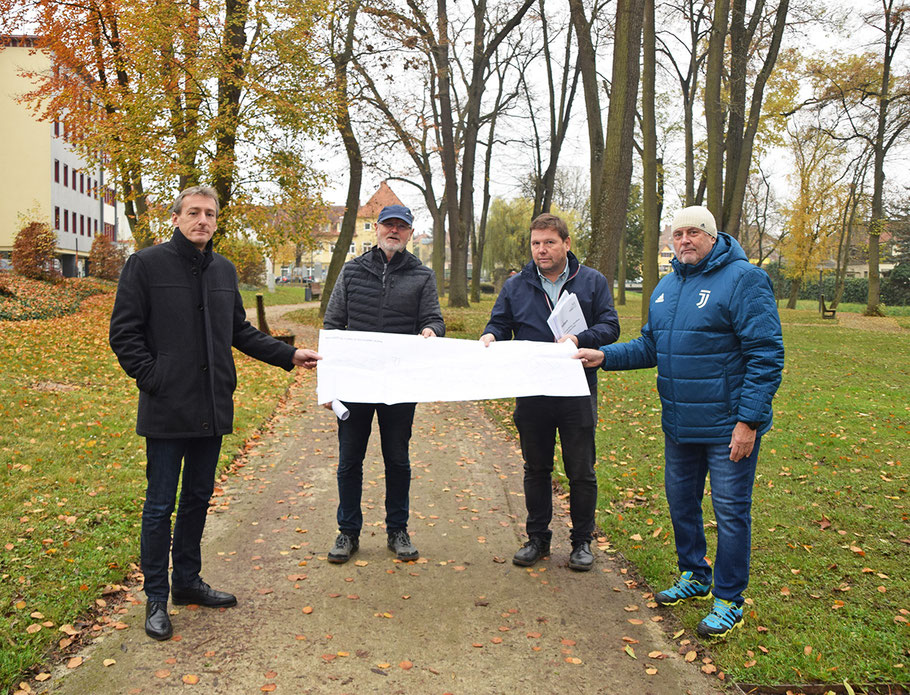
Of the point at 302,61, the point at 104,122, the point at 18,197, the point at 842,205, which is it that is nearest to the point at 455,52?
the point at 302,61

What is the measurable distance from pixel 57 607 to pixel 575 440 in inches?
128

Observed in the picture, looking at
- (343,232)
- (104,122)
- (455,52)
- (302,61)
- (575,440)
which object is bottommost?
(575,440)

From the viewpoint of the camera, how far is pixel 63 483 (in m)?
6.27

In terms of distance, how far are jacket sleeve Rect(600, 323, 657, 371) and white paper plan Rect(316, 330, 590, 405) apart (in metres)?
0.23

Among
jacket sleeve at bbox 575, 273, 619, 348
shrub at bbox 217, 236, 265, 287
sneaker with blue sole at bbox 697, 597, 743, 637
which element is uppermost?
shrub at bbox 217, 236, 265, 287

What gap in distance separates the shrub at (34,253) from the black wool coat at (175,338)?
25131mm

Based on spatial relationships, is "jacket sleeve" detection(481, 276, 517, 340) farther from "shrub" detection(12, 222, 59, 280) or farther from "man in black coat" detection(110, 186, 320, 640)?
"shrub" detection(12, 222, 59, 280)

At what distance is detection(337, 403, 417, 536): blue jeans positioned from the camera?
492 cm

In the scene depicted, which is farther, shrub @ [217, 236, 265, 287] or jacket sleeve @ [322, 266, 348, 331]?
shrub @ [217, 236, 265, 287]

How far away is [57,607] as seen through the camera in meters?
4.06

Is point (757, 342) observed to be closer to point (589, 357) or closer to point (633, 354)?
point (633, 354)

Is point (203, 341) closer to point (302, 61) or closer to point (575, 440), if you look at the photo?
point (575, 440)

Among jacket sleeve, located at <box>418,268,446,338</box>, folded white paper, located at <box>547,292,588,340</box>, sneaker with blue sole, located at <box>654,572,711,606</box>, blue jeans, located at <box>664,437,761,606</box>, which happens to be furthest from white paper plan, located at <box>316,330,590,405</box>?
sneaker with blue sole, located at <box>654,572,711,606</box>

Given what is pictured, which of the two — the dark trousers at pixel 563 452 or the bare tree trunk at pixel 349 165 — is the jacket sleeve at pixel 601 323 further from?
the bare tree trunk at pixel 349 165
